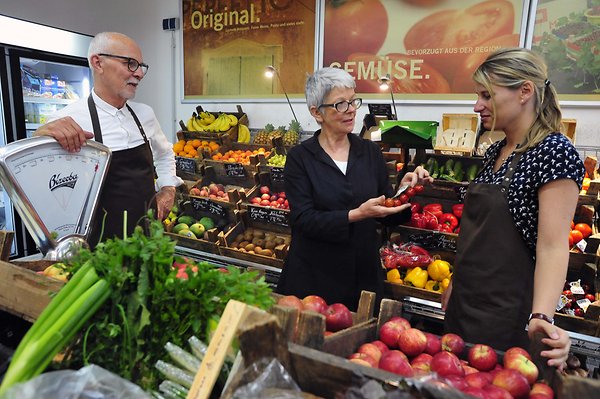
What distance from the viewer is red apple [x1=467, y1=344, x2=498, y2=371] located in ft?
3.70

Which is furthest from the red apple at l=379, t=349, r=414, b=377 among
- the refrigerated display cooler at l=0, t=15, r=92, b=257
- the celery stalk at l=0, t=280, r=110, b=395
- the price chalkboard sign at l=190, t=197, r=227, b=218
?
the refrigerated display cooler at l=0, t=15, r=92, b=257

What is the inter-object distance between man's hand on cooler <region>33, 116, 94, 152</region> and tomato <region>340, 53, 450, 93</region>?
10.1 feet

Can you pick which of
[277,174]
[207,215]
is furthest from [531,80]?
[207,215]

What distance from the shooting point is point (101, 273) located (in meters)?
0.95

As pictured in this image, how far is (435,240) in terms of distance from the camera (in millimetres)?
2721

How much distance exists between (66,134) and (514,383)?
1732 mm

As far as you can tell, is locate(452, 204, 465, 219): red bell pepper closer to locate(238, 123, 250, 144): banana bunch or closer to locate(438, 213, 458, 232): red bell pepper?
locate(438, 213, 458, 232): red bell pepper

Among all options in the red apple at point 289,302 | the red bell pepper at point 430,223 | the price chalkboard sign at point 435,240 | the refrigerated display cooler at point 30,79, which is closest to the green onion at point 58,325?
the red apple at point 289,302

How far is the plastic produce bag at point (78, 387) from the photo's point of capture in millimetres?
805

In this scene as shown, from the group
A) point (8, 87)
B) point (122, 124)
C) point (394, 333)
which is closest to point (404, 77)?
point (122, 124)

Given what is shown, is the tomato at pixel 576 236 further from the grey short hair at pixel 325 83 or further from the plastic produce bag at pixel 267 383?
the plastic produce bag at pixel 267 383

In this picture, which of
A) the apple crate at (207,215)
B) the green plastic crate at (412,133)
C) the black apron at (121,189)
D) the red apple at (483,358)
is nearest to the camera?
the red apple at (483,358)

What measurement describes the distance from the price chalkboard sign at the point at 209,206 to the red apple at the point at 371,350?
2598 millimetres

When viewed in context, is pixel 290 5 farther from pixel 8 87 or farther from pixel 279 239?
pixel 8 87
